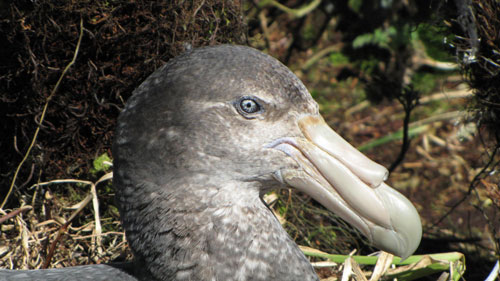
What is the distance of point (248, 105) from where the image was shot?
208cm

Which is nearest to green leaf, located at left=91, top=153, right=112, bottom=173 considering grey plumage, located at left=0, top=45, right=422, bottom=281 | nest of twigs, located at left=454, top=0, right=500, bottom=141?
grey plumage, located at left=0, top=45, right=422, bottom=281

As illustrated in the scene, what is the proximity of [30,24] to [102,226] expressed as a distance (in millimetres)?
1013

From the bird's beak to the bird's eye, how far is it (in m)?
0.14

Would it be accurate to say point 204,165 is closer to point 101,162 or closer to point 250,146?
point 250,146

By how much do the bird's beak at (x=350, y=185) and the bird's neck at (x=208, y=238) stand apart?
0.19 metres

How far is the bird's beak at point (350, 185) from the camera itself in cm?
206

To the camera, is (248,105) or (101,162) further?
(101,162)

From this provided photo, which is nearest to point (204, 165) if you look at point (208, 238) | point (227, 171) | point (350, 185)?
point (227, 171)

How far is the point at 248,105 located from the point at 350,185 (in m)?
0.41

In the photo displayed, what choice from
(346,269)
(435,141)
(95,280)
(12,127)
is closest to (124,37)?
(12,127)

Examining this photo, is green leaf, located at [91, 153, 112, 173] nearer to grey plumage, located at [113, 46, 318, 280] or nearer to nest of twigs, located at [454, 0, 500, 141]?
grey plumage, located at [113, 46, 318, 280]

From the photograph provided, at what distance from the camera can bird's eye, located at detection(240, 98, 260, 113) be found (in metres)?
2.08

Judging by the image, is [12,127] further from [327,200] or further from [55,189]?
[327,200]

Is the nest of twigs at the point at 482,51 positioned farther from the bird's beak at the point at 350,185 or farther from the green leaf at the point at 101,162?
the green leaf at the point at 101,162
